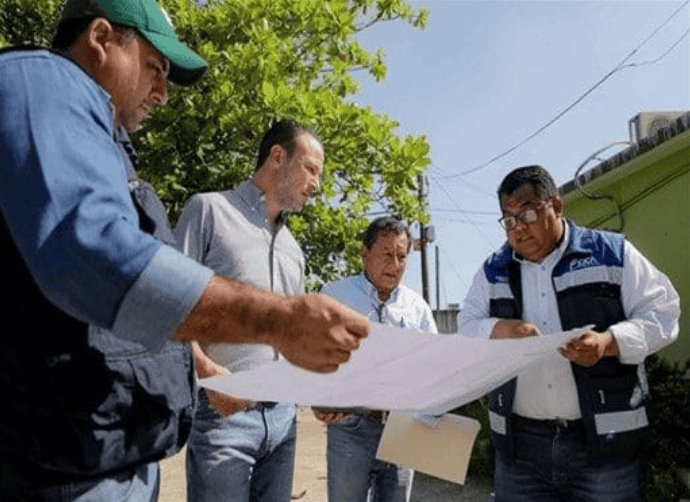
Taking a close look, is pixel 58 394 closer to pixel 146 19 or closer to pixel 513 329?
pixel 146 19

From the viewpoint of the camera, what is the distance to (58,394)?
1.19 metres

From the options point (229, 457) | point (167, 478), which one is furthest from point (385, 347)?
point (167, 478)

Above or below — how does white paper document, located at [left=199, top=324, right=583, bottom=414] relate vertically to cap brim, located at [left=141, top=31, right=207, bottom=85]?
below

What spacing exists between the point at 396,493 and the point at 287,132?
172cm

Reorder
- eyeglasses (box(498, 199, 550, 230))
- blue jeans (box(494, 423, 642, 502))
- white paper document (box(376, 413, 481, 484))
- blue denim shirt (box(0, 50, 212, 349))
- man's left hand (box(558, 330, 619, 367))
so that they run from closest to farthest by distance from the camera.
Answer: blue denim shirt (box(0, 50, 212, 349)) → man's left hand (box(558, 330, 619, 367)) → white paper document (box(376, 413, 481, 484)) → blue jeans (box(494, 423, 642, 502)) → eyeglasses (box(498, 199, 550, 230))

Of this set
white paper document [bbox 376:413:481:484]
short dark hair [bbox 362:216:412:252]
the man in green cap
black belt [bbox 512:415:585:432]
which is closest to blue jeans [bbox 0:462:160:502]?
the man in green cap

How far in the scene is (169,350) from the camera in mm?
1406

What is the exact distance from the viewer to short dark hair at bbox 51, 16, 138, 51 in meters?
1.39

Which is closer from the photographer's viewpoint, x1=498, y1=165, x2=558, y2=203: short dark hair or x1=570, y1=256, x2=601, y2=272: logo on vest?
x1=570, y1=256, x2=601, y2=272: logo on vest

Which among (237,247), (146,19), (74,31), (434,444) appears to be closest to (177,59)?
(146,19)

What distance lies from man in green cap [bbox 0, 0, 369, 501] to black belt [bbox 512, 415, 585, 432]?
1522mm

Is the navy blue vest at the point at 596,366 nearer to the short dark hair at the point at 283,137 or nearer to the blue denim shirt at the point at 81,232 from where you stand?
the short dark hair at the point at 283,137

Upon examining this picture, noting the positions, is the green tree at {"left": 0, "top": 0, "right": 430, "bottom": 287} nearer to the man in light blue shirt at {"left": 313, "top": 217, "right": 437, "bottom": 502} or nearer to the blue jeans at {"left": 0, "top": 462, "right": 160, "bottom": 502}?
the man in light blue shirt at {"left": 313, "top": 217, "right": 437, "bottom": 502}

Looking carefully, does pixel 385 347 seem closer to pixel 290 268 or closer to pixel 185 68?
pixel 185 68
